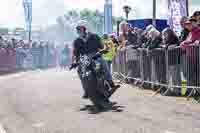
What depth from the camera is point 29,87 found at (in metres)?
17.7

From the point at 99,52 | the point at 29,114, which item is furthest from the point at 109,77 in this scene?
the point at 29,114

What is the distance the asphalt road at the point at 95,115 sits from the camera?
9.32 m

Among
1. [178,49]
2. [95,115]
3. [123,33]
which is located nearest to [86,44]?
[95,115]

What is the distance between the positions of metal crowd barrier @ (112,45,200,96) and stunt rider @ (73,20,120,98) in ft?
6.35

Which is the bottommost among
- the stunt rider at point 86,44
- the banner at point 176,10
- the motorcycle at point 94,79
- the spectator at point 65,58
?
the spectator at point 65,58

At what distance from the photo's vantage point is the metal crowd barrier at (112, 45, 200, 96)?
41.9 ft

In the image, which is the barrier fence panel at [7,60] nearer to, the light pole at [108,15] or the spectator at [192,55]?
the light pole at [108,15]

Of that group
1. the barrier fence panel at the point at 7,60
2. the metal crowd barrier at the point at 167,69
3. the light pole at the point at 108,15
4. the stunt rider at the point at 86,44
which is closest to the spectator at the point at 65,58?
the light pole at the point at 108,15

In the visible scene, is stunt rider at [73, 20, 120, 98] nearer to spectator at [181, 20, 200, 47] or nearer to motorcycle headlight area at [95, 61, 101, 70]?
motorcycle headlight area at [95, 61, 101, 70]

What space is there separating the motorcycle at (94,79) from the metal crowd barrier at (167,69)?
217cm

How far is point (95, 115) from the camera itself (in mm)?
10938

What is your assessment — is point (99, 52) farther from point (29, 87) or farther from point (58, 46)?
point (58, 46)

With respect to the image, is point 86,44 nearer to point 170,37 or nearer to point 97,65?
point 97,65

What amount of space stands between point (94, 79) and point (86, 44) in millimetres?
901
